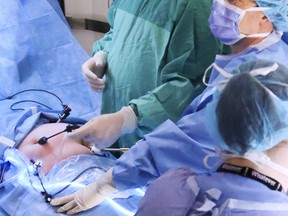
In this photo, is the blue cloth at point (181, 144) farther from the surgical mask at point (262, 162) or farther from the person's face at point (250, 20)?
the surgical mask at point (262, 162)

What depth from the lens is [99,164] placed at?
5.31 ft

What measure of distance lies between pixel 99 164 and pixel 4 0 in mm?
1380

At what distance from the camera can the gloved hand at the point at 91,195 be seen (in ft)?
4.32

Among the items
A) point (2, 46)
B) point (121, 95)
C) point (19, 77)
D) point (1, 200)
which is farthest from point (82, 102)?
point (1, 200)

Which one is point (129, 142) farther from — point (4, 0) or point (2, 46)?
point (4, 0)

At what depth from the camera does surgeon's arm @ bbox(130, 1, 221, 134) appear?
1389 millimetres

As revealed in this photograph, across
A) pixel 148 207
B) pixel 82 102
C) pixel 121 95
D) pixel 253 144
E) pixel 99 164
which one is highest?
pixel 253 144

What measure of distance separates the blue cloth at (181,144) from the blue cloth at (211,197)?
0.25 meters

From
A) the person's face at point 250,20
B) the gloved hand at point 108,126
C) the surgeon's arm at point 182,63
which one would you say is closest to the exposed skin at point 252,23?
the person's face at point 250,20

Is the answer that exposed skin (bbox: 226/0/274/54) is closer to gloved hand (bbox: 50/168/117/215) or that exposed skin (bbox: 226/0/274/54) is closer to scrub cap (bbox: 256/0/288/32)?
scrub cap (bbox: 256/0/288/32)

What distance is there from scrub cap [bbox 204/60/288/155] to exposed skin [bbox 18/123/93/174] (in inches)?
36.8

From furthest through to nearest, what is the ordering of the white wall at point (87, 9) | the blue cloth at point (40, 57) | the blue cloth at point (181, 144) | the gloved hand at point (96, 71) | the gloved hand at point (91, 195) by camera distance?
1. the white wall at point (87, 9)
2. the blue cloth at point (40, 57)
3. the gloved hand at point (96, 71)
4. the gloved hand at point (91, 195)
5. the blue cloth at point (181, 144)

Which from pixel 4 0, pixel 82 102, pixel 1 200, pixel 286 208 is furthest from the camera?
pixel 4 0

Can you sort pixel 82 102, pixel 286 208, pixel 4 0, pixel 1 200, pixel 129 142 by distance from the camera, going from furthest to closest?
1. pixel 4 0
2. pixel 82 102
3. pixel 129 142
4. pixel 1 200
5. pixel 286 208
